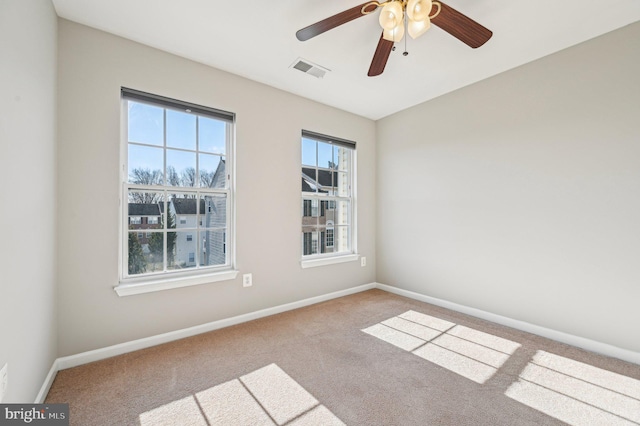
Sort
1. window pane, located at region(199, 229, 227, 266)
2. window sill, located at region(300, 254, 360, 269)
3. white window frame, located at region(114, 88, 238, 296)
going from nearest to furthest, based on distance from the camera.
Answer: white window frame, located at region(114, 88, 238, 296) < window pane, located at region(199, 229, 227, 266) < window sill, located at region(300, 254, 360, 269)

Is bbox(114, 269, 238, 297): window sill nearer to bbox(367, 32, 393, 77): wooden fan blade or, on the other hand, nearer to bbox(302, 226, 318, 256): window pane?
bbox(302, 226, 318, 256): window pane

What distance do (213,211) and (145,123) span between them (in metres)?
0.98

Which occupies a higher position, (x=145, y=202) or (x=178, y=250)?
(x=145, y=202)

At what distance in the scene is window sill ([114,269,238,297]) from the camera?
2.22m

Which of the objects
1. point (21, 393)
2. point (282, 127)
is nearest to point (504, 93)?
point (282, 127)

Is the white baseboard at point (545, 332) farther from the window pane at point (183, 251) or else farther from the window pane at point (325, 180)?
the window pane at point (183, 251)

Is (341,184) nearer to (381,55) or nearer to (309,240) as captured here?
(309,240)

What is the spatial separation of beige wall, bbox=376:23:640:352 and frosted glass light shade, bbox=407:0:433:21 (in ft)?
6.13

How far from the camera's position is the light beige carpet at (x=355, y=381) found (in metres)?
1.57

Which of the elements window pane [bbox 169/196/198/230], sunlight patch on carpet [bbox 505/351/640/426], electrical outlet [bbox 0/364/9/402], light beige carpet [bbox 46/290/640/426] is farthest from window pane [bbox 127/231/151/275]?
sunlight patch on carpet [bbox 505/351/640/426]

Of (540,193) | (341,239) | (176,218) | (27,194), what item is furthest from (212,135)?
(540,193)

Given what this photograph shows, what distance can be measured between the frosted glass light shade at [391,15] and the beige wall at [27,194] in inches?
73.1

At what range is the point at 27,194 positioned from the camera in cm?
147

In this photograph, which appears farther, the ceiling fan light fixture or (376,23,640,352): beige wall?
(376,23,640,352): beige wall
